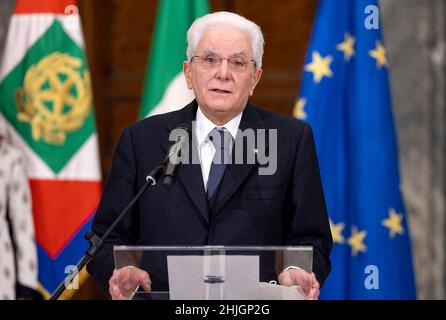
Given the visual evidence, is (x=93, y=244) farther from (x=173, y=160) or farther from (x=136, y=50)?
(x=136, y=50)

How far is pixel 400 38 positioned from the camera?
204 inches

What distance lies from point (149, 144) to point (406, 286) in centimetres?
179

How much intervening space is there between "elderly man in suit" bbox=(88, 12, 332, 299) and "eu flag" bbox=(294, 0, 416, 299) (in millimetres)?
1335

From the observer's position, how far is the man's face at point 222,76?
7.61 feet

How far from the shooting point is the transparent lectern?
72.9 inches

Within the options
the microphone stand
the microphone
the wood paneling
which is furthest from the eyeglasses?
the wood paneling

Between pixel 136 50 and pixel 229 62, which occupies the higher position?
pixel 136 50

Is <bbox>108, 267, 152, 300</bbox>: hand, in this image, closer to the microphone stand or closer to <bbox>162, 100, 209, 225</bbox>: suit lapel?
the microphone stand

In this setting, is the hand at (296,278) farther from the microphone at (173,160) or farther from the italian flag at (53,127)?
the italian flag at (53,127)

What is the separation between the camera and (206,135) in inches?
95.0

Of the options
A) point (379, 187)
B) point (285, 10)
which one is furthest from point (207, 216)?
point (285, 10)

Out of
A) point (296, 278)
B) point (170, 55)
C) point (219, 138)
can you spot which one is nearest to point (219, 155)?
point (219, 138)

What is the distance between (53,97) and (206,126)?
5.99 feet

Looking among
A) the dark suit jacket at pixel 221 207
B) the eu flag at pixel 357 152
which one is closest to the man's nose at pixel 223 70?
the dark suit jacket at pixel 221 207
